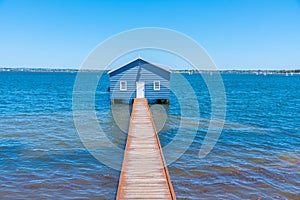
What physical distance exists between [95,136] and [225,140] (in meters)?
7.48

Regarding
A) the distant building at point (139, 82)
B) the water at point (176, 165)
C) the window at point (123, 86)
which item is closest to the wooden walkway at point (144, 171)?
the water at point (176, 165)

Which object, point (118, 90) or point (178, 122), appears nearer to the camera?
point (178, 122)

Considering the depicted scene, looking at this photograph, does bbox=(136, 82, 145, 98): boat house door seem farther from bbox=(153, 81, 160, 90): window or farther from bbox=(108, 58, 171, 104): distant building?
bbox=(153, 81, 160, 90): window

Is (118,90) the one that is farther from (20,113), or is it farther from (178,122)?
(20,113)

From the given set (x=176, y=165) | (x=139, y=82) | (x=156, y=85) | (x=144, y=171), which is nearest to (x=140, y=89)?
(x=139, y=82)

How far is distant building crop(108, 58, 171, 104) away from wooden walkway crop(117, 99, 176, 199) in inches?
454

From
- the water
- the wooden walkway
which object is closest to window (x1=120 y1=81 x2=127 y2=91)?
the water

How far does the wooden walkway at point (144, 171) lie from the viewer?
739cm

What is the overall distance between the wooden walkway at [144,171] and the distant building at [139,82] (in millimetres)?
11537

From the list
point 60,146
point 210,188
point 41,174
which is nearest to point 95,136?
point 60,146

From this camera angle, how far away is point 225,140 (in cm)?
1542

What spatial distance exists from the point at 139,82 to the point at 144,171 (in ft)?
55.2

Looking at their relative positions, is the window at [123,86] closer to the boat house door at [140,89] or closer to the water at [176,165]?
the boat house door at [140,89]

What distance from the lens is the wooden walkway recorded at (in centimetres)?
739
